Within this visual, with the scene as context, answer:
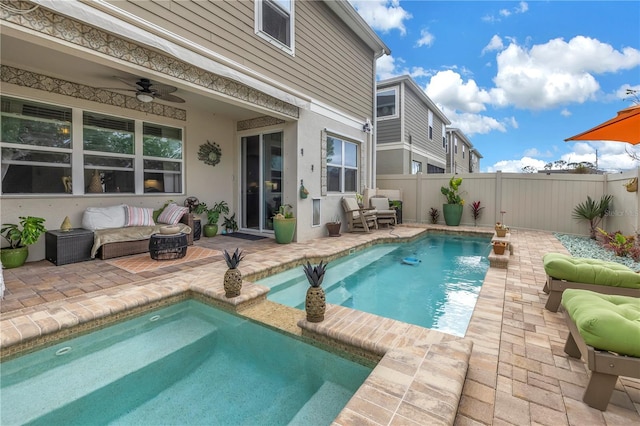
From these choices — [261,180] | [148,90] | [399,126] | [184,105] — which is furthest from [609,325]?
[399,126]

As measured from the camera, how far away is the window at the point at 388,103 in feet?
39.7

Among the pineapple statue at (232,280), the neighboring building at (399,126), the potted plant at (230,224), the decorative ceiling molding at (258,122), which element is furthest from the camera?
the neighboring building at (399,126)

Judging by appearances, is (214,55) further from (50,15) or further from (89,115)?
(89,115)

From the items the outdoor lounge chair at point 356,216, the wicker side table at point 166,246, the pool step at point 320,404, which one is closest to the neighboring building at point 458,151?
the outdoor lounge chair at point 356,216

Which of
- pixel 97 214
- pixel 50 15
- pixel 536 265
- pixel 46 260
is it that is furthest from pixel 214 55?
pixel 536 265

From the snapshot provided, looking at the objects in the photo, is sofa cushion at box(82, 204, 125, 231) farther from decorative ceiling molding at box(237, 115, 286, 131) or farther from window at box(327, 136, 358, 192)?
window at box(327, 136, 358, 192)

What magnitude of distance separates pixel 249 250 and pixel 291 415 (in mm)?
3879

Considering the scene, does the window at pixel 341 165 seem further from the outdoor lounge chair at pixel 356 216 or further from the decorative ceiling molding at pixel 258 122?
the decorative ceiling molding at pixel 258 122

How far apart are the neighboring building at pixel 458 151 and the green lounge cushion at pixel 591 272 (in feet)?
57.0

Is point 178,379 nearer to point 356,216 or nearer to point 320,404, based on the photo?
point 320,404

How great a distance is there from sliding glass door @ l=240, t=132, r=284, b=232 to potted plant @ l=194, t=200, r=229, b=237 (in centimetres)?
68

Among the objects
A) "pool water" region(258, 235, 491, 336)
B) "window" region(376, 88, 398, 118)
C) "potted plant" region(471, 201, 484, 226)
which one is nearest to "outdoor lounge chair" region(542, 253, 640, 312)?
"pool water" region(258, 235, 491, 336)

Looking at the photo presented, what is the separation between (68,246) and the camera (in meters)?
4.44

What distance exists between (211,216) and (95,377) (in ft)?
16.3
